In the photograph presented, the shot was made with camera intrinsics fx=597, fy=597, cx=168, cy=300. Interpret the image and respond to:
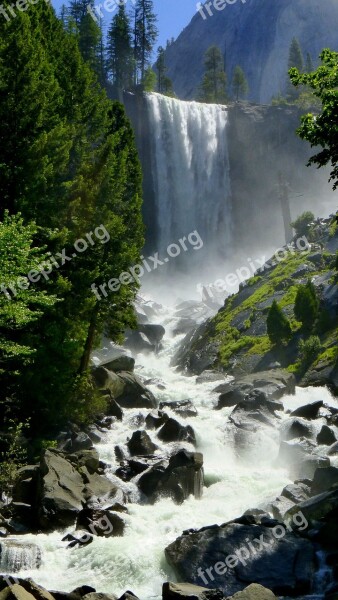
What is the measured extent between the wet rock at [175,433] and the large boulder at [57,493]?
802cm

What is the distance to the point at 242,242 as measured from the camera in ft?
279

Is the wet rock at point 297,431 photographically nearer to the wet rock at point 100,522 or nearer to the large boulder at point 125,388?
the large boulder at point 125,388

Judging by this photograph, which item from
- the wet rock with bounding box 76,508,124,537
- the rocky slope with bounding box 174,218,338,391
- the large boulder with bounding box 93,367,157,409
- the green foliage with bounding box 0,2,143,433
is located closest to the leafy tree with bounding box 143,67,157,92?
the rocky slope with bounding box 174,218,338,391

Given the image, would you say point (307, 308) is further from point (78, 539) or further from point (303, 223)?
point (78, 539)

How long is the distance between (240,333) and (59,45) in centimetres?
2690

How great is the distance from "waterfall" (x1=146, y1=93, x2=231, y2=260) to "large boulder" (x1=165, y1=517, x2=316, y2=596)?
64.8 meters

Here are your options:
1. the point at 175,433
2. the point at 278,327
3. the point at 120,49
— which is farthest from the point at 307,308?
the point at 120,49

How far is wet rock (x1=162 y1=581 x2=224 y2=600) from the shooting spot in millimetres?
11909

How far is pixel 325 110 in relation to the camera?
48.8ft

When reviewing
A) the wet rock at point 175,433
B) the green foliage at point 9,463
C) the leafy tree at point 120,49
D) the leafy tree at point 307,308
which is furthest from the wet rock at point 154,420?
the leafy tree at point 120,49

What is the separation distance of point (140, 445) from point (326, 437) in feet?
26.9

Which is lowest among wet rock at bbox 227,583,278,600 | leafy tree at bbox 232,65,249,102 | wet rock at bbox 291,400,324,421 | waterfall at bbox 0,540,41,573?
wet rock at bbox 291,400,324,421

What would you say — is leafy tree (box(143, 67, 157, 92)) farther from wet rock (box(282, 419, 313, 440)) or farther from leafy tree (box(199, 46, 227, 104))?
wet rock (box(282, 419, 313, 440))

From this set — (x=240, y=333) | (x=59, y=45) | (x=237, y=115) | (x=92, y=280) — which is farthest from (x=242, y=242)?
(x=92, y=280)
